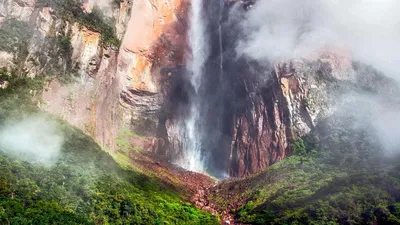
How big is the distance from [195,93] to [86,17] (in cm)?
1619

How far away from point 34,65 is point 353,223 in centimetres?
1902

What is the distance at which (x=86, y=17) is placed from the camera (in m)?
26.9

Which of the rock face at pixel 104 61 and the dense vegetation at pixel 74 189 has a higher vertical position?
the rock face at pixel 104 61

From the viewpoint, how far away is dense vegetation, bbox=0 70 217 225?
12.7 m

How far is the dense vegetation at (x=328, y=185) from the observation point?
58.3ft

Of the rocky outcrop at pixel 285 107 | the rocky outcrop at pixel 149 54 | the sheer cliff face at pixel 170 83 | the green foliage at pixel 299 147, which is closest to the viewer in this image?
the sheer cliff face at pixel 170 83

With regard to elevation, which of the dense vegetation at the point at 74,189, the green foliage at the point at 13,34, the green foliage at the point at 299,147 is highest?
the green foliage at the point at 13,34

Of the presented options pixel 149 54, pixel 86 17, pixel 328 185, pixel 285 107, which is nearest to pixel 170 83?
pixel 149 54

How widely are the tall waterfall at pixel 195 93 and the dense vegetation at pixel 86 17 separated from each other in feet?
41.0

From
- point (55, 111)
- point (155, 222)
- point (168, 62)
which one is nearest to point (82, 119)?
point (55, 111)

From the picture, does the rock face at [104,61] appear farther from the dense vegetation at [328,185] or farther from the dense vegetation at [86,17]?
the dense vegetation at [328,185]

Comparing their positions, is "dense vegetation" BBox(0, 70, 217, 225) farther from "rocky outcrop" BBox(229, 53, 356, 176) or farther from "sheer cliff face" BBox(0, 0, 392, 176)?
"rocky outcrop" BBox(229, 53, 356, 176)

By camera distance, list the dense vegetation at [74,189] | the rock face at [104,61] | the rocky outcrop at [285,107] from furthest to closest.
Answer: the rocky outcrop at [285,107]
the rock face at [104,61]
the dense vegetation at [74,189]

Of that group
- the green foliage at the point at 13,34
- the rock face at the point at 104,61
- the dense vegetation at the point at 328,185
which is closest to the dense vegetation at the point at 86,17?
the rock face at the point at 104,61
